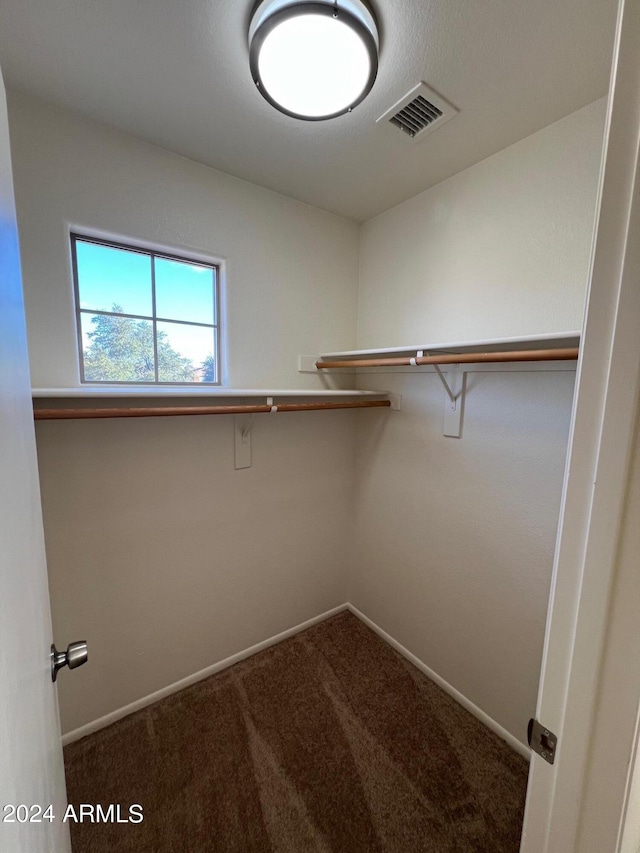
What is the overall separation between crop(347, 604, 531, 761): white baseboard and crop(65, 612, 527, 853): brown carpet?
0.10 ft

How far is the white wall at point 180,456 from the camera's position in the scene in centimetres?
125

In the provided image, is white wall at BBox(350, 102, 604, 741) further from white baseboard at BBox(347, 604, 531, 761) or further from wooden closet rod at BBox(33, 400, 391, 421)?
wooden closet rod at BBox(33, 400, 391, 421)

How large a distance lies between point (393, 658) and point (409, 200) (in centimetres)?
248

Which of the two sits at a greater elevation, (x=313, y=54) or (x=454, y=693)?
(x=313, y=54)

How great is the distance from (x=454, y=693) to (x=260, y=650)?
104cm

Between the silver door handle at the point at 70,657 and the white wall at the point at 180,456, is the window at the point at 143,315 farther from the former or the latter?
the silver door handle at the point at 70,657

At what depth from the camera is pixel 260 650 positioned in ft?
6.33

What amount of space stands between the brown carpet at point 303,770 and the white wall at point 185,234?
5.05 ft

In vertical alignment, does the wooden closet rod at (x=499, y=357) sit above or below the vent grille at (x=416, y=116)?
below

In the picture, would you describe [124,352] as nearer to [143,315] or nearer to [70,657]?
[143,315]

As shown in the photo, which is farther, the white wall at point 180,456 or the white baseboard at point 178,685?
the white baseboard at point 178,685

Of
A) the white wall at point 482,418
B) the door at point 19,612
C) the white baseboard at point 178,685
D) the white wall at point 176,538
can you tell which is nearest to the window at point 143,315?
the white wall at point 176,538

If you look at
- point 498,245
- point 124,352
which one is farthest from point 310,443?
point 498,245

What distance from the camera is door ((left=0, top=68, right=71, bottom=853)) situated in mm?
390
